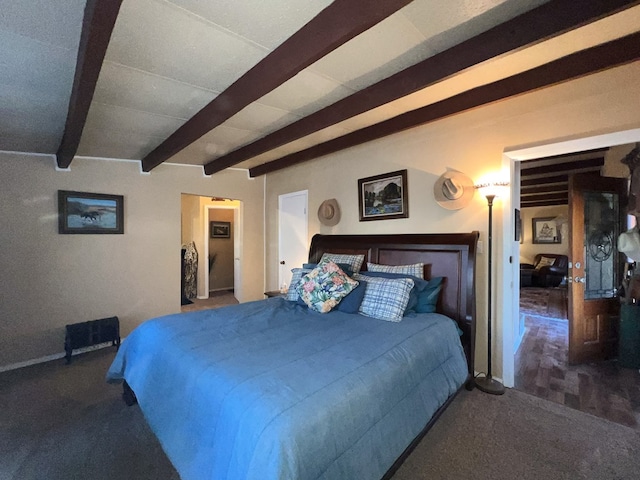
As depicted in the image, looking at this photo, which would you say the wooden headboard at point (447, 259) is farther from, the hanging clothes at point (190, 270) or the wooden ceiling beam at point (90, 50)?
the hanging clothes at point (190, 270)

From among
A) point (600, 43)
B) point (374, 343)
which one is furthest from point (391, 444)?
point (600, 43)

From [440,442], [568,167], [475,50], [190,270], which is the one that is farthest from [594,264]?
[190,270]

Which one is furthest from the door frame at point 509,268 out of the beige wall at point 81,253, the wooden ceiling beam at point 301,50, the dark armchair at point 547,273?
the dark armchair at point 547,273

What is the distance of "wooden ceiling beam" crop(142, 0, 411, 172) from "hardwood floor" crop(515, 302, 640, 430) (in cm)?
304

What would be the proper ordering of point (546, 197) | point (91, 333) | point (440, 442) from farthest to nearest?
point (546, 197) < point (91, 333) < point (440, 442)

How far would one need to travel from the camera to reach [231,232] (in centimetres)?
747

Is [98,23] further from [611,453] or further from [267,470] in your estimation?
[611,453]

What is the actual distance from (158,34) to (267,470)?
2.12m

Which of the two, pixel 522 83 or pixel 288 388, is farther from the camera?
pixel 522 83

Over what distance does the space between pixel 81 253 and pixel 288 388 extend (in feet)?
11.8

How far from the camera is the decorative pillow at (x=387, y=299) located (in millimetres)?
2350

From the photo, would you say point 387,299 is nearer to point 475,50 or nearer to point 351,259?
point 351,259

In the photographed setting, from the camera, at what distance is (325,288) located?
2652 millimetres

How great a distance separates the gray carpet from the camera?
1662 mm
